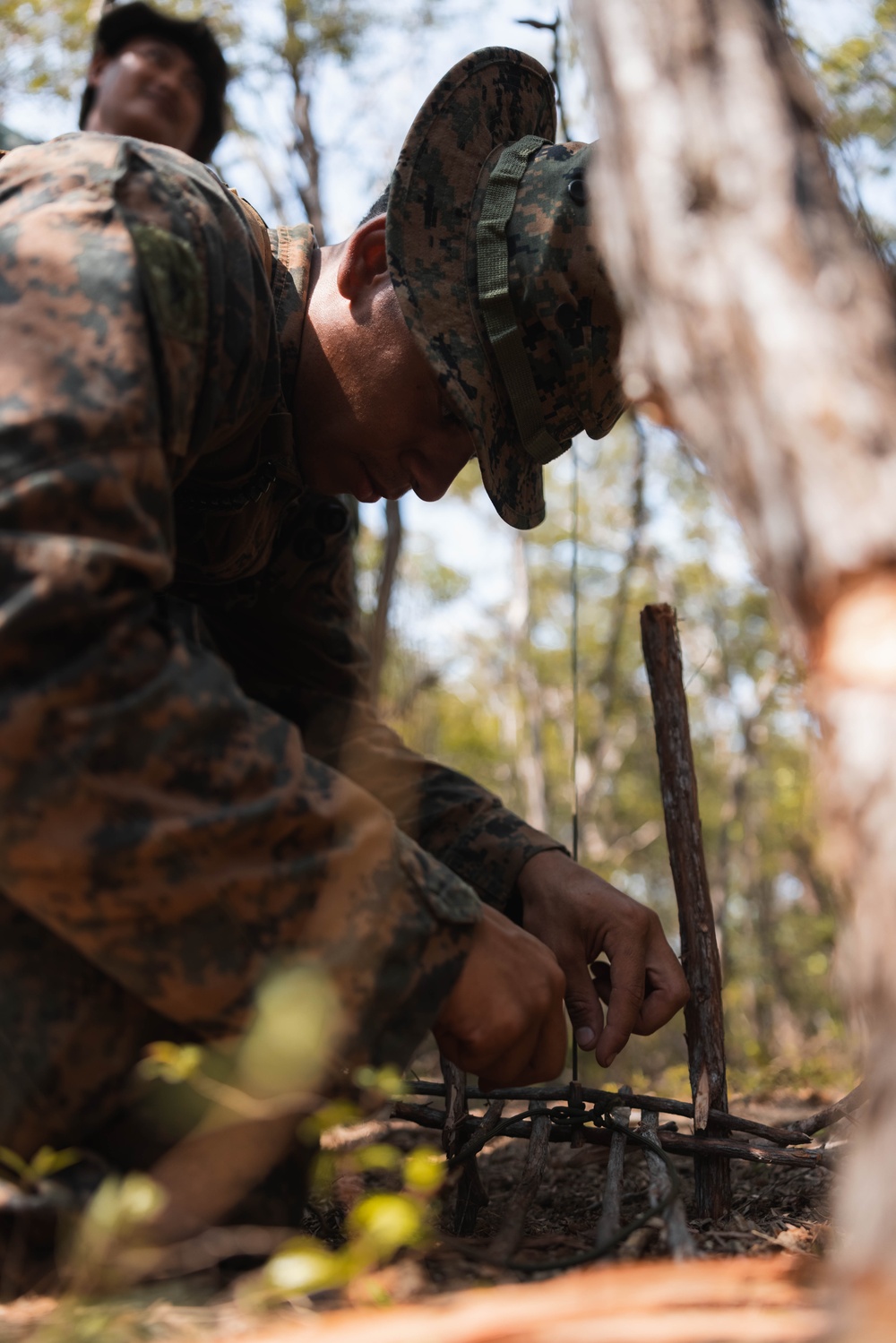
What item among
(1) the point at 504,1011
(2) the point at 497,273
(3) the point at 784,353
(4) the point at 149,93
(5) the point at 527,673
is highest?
(4) the point at 149,93

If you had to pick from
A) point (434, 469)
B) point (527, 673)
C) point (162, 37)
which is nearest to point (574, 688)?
point (434, 469)

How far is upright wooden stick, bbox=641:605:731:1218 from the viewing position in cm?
213

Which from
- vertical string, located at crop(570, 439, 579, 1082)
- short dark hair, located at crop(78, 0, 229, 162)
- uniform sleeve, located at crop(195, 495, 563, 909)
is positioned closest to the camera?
vertical string, located at crop(570, 439, 579, 1082)

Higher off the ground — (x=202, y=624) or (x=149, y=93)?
(x=149, y=93)

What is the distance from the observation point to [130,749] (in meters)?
1.37

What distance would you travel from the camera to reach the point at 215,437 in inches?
74.2

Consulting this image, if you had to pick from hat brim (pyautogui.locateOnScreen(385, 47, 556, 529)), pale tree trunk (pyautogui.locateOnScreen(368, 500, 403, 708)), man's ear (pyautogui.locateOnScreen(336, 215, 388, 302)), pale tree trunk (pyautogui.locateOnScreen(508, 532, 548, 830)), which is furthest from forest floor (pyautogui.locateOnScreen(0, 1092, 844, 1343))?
pale tree trunk (pyautogui.locateOnScreen(508, 532, 548, 830))

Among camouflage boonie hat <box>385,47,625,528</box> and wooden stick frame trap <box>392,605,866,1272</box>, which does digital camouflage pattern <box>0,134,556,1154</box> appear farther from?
wooden stick frame trap <box>392,605,866,1272</box>

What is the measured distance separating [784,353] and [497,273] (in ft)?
4.02

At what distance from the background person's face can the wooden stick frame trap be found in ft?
12.9

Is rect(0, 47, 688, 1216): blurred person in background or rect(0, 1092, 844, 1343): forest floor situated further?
rect(0, 47, 688, 1216): blurred person in background

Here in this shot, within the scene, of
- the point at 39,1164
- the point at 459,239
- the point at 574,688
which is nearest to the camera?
the point at 39,1164

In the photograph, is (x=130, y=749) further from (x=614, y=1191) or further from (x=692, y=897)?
(x=692, y=897)

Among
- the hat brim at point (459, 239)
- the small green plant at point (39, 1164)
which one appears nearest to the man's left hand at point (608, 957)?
the hat brim at point (459, 239)
